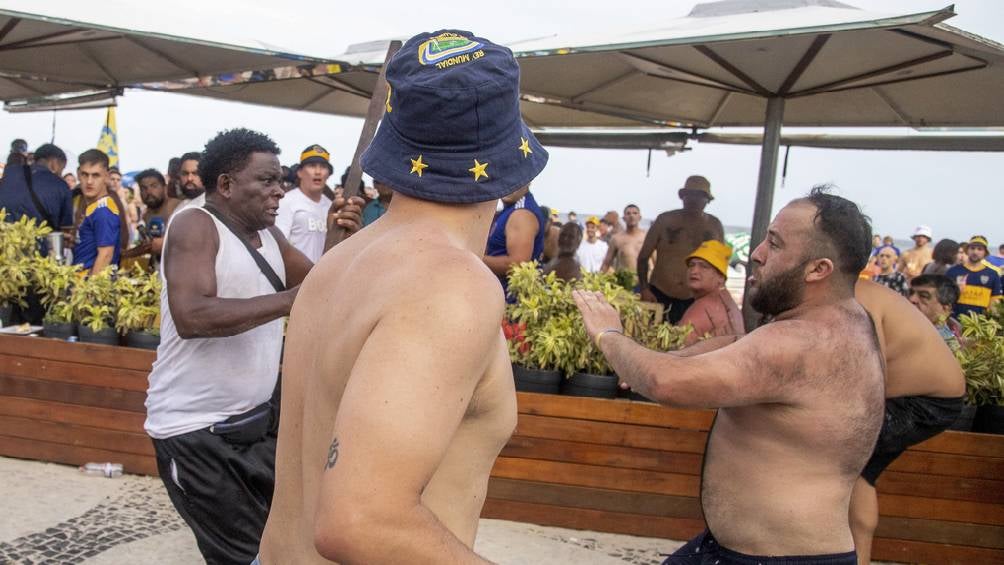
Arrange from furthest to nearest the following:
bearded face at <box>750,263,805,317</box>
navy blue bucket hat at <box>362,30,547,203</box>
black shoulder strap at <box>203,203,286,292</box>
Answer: black shoulder strap at <box>203,203,286,292</box> → bearded face at <box>750,263,805,317</box> → navy blue bucket hat at <box>362,30,547,203</box>

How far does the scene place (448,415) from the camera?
3.78 ft

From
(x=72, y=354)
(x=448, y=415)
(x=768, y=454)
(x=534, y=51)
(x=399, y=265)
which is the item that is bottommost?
(x=72, y=354)

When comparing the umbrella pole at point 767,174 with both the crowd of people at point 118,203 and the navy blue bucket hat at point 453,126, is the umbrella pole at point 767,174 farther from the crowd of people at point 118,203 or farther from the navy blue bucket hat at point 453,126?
the navy blue bucket hat at point 453,126

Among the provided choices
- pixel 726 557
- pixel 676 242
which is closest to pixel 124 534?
pixel 726 557

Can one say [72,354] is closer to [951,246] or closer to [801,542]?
[801,542]

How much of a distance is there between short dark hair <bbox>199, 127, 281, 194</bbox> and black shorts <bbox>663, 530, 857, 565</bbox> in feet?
7.07

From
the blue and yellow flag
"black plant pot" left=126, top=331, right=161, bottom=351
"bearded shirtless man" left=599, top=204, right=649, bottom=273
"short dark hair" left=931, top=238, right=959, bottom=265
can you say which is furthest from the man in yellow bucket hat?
the blue and yellow flag

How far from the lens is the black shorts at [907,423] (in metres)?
3.99

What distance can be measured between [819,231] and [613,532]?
2699 mm

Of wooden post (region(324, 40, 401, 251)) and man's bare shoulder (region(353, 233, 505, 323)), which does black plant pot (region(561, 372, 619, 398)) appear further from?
man's bare shoulder (region(353, 233, 505, 323))

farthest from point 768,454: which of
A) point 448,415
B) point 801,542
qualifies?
point 448,415

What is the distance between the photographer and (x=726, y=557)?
2826mm

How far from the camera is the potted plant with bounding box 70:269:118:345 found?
213 inches

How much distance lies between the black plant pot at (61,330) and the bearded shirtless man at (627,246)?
7.70m
